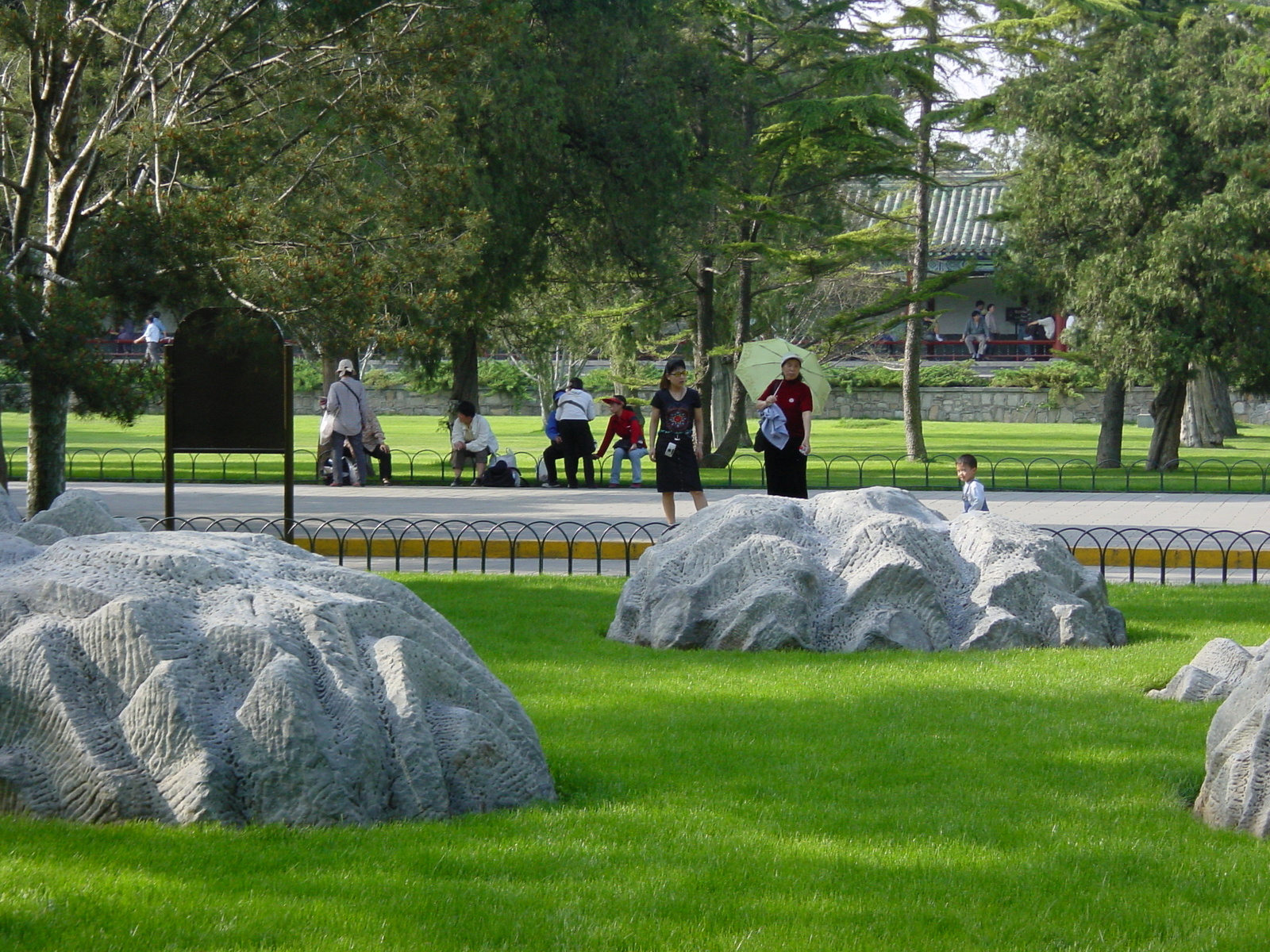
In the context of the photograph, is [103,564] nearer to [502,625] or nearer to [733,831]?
[733,831]

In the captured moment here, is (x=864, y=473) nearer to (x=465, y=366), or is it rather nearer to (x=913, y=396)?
(x=913, y=396)

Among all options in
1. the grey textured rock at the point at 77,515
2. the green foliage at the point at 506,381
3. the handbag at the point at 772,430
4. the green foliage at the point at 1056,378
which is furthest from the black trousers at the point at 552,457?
the green foliage at the point at 506,381

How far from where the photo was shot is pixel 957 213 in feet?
154

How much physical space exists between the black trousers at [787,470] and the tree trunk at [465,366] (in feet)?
37.8

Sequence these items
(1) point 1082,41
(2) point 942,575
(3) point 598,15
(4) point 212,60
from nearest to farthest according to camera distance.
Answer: (2) point 942,575 < (4) point 212,60 < (3) point 598,15 < (1) point 1082,41

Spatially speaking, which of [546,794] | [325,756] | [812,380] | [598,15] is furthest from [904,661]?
[598,15]

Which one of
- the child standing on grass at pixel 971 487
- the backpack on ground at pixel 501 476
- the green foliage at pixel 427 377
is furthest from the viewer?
the green foliage at pixel 427 377

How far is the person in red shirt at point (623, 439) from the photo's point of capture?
18547 mm

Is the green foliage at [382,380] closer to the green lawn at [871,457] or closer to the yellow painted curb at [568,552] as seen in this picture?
the green lawn at [871,457]

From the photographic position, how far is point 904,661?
23.5 feet

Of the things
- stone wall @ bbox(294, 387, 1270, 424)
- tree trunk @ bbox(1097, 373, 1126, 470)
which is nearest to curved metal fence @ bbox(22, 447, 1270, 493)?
tree trunk @ bbox(1097, 373, 1126, 470)

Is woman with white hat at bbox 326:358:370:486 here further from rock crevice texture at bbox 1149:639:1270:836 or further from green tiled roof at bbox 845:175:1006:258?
green tiled roof at bbox 845:175:1006:258

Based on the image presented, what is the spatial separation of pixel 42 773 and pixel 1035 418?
38500 millimetres

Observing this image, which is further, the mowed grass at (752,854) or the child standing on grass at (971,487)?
the child standing on grass at (971,487)
